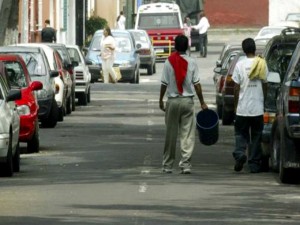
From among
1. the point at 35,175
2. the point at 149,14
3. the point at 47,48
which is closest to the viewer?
the point at 35,175

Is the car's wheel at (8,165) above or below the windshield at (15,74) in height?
below

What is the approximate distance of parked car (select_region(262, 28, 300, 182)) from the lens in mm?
17203

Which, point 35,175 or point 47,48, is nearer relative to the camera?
point 35,175

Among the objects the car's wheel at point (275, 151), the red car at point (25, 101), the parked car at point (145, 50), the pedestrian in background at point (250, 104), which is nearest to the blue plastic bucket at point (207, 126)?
the pedestrian in background at point (250, 104)

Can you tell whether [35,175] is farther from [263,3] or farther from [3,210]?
[263,3]

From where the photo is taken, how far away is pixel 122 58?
148 feet

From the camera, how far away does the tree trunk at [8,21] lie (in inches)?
1329

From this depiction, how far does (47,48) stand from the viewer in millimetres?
30547

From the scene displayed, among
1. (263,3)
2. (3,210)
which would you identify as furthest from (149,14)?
(3,210)

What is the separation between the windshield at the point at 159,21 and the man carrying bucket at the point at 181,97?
38.9m

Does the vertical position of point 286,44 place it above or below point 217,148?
above

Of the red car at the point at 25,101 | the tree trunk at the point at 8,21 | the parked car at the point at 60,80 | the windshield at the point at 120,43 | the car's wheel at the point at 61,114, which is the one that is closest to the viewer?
the red car at the point at 25,101

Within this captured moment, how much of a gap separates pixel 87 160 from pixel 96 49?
24.2 meters

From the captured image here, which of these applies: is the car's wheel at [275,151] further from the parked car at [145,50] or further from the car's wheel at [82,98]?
the parked car at [145,50]
